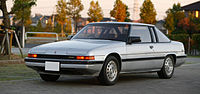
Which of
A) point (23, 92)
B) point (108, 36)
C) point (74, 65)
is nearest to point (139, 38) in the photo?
point (108, 36)

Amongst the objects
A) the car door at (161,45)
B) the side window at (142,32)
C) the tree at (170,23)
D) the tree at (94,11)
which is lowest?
the car door at (161,45)

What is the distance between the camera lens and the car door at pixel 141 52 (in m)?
9.62

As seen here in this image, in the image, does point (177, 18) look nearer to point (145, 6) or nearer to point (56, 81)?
point (145, 6)

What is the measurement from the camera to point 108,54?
29.2 ft

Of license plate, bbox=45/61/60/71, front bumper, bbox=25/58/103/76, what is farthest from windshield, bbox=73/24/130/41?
license plate, bbox=45/61/60/71

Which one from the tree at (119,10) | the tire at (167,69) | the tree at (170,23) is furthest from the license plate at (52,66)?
the tree at (170,23)

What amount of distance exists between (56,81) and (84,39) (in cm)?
120

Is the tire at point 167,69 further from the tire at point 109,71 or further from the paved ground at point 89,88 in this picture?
the tire at point 109,71

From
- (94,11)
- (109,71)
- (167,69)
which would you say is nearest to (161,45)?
(167,69)

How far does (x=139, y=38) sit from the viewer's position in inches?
388

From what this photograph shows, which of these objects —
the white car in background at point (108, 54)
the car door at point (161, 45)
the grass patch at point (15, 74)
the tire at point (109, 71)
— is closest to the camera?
the white car in background at point (108, 54)

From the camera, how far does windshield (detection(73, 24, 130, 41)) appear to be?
9828 millimetres

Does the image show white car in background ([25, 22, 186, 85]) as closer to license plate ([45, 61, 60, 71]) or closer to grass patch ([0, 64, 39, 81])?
license plate ([45, 61, 60, 71])

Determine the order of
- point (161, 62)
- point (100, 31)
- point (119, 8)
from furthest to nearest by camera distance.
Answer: point (119, 8)
point (161, 62)
point (100, 31)
